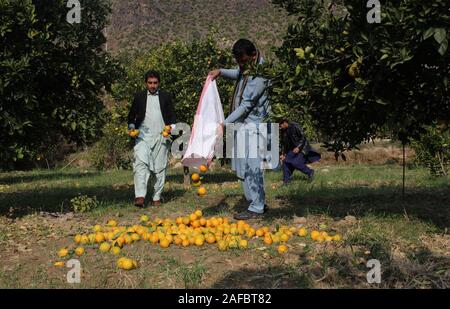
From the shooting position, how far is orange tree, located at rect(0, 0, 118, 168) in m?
6.93

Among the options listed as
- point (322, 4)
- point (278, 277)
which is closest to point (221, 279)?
point (278, 277)

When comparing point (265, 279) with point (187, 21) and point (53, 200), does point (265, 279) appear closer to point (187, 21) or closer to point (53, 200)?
point (53, 200)

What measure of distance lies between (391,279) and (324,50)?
8.48ft

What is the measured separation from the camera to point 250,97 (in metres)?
6.91

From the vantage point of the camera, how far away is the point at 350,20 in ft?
18.1

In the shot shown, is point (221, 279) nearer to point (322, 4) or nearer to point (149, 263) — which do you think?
point (149, 263)

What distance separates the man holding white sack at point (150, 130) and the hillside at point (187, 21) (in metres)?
48.1

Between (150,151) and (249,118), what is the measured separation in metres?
2.38

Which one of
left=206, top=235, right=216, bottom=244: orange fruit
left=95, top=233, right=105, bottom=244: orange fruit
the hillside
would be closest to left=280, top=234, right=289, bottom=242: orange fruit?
left=206, top=235, right=216, bottom=244: orange fruit

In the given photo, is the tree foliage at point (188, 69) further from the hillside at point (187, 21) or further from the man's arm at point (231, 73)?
the hillside at point (187, 21)

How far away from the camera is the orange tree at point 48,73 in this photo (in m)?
6.93

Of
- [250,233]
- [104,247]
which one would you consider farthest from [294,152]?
[104,247]

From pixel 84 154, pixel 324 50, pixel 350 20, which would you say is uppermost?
pixel 350 20

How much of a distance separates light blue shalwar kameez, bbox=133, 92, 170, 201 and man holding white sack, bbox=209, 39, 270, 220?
1723 mm
